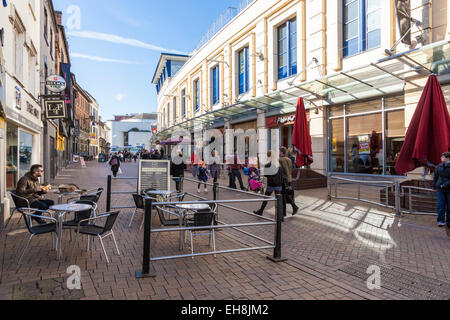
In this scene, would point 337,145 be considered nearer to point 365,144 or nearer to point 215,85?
point 365,144

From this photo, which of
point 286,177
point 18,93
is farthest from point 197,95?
point 286,177

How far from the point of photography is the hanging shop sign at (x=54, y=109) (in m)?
12.4

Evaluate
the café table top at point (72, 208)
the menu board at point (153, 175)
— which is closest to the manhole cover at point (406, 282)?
the café table top at point (72, 208)

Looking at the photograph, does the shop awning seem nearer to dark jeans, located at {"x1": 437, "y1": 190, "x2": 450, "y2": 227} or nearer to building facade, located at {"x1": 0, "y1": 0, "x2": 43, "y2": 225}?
dark jeans, located at {"x1": 437, "y1": 190, "x2": 450, "y2": 227}

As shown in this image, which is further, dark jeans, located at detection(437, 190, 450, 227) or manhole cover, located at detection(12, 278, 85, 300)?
dark jeans, located at detection(437, 190, 450, 227)

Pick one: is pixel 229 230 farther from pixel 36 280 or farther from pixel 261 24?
pixel 261 24

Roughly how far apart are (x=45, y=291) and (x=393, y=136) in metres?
11.8

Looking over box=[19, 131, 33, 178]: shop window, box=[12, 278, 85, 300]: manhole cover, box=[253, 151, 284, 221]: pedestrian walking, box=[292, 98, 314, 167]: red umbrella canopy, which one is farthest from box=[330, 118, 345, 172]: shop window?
box=[12, 278, 85, 300]: manhole cover

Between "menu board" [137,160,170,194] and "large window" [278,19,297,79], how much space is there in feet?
33.3

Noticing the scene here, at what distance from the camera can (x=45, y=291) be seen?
3.52 meters

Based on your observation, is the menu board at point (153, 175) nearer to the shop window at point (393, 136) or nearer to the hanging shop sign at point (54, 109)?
the hanging shop sign at point (54, 109)

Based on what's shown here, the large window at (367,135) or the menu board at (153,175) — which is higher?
the large window at (367,135)

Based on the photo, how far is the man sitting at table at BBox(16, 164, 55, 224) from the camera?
6.18 m

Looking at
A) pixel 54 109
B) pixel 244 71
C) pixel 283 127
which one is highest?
pixel 244 71
